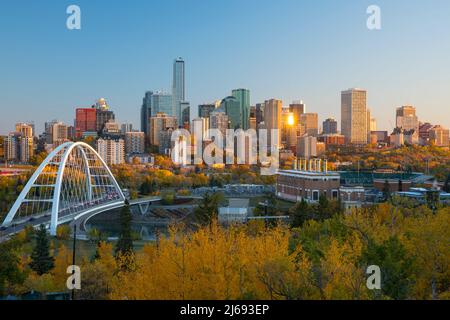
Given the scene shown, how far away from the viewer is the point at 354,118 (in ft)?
272

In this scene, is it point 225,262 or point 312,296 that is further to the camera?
point 225,262

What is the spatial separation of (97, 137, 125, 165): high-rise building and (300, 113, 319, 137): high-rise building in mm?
33353

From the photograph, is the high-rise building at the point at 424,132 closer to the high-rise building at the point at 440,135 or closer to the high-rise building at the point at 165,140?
the high-rise building at the point at 440,135

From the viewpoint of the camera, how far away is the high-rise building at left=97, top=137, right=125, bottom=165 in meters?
61.7

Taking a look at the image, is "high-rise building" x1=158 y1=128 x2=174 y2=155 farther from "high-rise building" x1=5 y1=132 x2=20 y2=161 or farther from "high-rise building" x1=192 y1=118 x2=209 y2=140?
"high-rise building" x1=5 y1=132 x2=20 y2=161

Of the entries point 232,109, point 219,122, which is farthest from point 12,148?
point 232,109

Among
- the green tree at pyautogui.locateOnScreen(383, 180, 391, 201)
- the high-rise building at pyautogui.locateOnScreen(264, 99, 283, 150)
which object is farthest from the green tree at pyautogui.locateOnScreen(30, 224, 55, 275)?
the high-rise building at pyautogui.locateOnScreen(264, 99, 283, 150)

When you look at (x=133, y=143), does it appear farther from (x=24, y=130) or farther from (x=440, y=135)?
(x=440, y=135)


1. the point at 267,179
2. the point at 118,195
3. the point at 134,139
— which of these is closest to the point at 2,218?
the point at 118,195

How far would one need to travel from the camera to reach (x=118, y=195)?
38219mm

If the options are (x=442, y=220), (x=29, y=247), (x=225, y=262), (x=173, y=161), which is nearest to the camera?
(x=225, y=262)

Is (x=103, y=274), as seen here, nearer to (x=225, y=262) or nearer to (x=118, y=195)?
(x=225, y=262)

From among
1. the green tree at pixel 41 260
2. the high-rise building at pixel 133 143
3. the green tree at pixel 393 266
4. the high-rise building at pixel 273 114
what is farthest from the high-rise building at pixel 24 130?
the green tree at pixel 393 266

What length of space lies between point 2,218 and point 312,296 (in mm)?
22076
